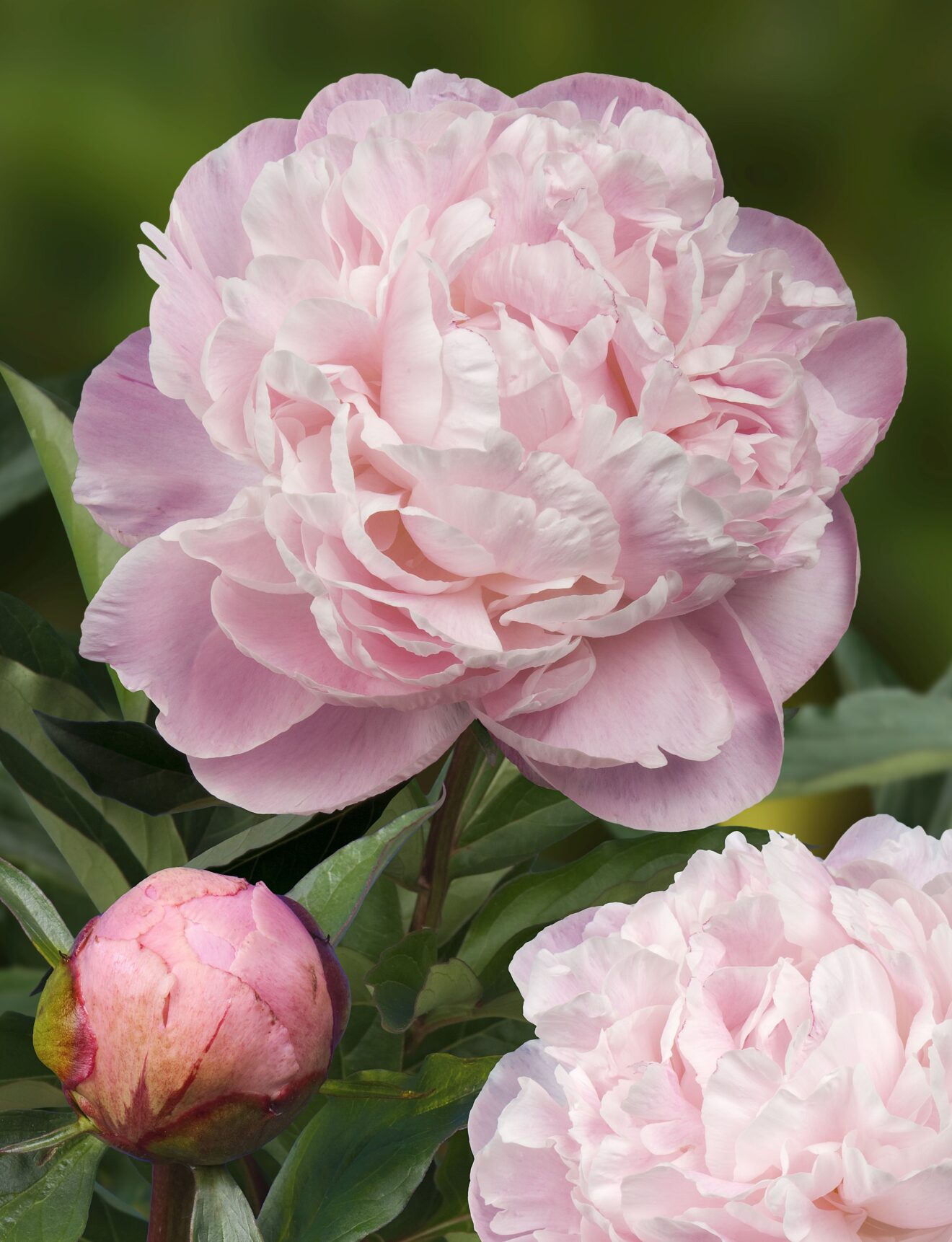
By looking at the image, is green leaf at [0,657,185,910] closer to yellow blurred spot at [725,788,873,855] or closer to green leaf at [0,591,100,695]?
green leaf at [0,591,100,695]

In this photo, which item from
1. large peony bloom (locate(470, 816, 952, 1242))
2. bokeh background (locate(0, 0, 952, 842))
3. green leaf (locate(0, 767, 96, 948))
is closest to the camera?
large peony bloom (locate(470, 816, 952, 1242))

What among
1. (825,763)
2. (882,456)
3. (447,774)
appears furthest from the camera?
(882,456)

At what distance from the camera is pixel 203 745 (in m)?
0.27

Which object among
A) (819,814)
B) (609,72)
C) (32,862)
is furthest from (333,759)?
(609,72)

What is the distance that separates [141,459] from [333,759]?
7 cm

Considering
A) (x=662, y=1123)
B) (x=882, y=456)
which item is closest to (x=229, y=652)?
(x=662, y=1123)

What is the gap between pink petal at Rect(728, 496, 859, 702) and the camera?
30cm

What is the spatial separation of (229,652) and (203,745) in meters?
0.02

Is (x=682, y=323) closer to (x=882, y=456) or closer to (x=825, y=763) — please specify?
(x=825, y=763)

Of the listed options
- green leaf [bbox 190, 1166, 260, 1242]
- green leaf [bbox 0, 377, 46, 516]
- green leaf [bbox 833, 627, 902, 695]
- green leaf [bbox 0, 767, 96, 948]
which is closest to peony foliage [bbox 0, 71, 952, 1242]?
green leaf [bbox 190, 1166, 260, 1242]

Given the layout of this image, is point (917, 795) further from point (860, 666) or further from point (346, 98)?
point (346, 98)

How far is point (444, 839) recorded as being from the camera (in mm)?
342

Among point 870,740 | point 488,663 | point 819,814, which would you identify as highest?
point 488,663

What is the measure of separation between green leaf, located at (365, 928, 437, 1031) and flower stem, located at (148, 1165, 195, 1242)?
6 centimetres
